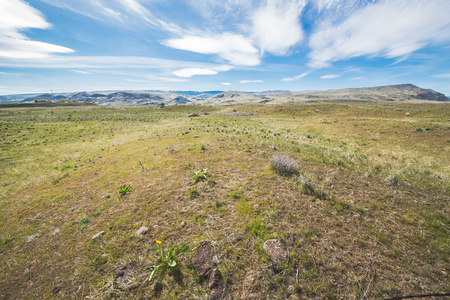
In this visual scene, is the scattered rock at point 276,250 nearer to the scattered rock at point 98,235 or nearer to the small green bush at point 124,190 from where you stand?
the scattered rock at point 98,235

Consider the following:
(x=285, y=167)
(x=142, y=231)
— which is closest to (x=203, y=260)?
(x=142, y=231)

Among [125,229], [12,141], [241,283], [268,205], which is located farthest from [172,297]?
[12,141]

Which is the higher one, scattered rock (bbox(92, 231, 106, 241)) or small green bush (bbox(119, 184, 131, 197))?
small green bush (bbox(119, 184, 131, 197))

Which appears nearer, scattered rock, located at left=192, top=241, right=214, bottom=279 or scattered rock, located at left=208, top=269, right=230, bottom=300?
scattered rock, located at left=208, top=269, right=230, bottom=300

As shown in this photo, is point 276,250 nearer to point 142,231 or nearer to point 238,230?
point 238,230

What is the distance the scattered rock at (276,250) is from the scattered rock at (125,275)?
3883 millimetres

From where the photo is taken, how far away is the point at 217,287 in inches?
158

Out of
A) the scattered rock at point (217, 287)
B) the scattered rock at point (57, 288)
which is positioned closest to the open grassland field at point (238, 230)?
the scattered rock at point (57, 288)

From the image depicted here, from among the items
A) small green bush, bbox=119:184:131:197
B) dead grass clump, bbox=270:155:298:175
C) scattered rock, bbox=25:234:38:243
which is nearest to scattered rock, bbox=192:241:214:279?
small green bush, bbox=119:184:131:197

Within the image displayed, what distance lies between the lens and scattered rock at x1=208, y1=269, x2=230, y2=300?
3.83 metres

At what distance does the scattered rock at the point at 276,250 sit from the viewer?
14.8ft

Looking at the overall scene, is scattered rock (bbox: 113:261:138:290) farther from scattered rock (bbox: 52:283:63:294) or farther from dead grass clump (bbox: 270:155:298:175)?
dead grass clump (bbox: 270:155:298:175)

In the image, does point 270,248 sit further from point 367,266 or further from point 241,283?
point 367,266

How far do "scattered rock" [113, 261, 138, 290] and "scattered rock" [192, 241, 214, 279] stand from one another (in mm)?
1732
